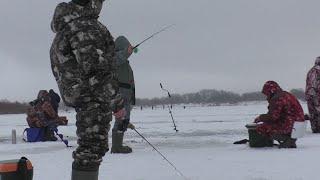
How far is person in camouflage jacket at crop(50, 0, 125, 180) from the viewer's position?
4.29 m

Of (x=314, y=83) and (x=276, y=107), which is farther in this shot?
(x=314, y=83)

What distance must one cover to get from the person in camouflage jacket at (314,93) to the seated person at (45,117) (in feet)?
19.1

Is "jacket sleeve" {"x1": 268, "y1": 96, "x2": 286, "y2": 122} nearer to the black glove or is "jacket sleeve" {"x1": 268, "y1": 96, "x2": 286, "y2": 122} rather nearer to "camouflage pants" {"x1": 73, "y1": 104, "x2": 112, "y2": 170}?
the black glove

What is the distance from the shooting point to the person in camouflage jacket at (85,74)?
14.1 feet

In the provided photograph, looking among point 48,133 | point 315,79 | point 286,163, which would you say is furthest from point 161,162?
point 315,79

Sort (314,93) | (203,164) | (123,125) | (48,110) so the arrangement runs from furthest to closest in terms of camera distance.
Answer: (314,93) < (48,110) < (123,125) < (203,164)

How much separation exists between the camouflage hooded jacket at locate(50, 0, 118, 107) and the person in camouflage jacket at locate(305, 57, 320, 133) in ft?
29.6

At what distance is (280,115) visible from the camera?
348 inches

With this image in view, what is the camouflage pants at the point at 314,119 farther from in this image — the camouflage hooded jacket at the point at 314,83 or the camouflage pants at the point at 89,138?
the camouflage pants at the point at 89,138

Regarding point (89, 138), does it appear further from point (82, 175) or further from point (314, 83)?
point (314, 83)

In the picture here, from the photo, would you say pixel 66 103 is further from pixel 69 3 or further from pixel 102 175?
pixel 102 175

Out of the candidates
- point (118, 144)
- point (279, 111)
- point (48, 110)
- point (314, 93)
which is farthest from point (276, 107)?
point (48, 110)

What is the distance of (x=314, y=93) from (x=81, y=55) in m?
9.37

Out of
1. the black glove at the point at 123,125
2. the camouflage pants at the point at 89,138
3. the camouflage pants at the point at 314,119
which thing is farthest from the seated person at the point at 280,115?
the camouflage pants at the point at 89,138
